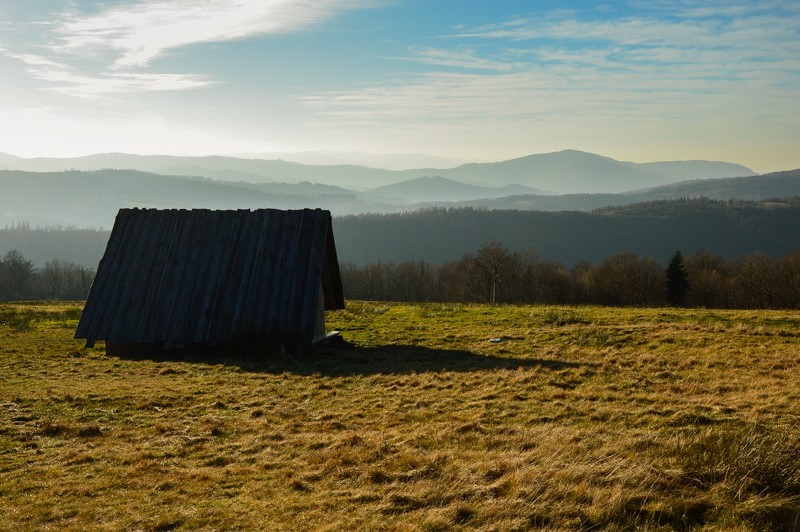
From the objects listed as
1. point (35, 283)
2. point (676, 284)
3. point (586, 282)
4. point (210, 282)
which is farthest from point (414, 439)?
point (35, 283)

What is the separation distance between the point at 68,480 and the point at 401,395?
6.78m

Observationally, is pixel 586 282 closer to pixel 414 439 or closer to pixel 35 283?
pixel 414 439

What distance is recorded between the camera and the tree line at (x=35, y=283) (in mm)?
112750

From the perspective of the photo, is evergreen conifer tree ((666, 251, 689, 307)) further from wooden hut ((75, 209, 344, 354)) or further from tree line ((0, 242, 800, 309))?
wooden hut ((75, 209, 344, 354))

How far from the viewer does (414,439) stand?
842cm

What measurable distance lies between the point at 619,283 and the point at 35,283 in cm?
12509

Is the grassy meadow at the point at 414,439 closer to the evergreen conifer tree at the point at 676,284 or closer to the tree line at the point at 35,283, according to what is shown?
the evergreen conifer tree at the point at 676,284

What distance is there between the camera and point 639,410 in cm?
991

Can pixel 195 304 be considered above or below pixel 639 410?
above

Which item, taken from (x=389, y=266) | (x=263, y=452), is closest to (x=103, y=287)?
(x=263, y=452)

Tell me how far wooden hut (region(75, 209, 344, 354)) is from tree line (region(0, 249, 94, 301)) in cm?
10973

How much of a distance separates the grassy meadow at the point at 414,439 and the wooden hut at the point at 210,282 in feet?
4.05

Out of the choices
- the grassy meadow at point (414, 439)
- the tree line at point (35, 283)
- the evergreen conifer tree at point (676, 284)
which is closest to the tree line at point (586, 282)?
the evergreen conifer tree at point (676, 284)

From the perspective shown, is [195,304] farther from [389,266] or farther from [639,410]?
[389,266]
